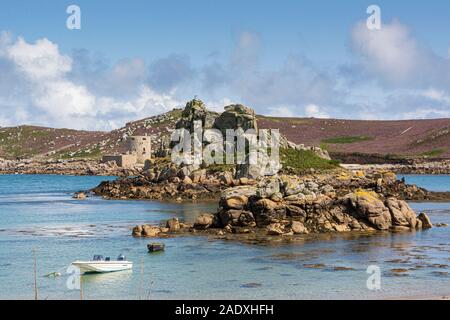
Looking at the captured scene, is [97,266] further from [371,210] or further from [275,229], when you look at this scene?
[371,210]

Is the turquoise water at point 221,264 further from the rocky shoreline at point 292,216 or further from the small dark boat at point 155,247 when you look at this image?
the rocky shoreline at point 292,216

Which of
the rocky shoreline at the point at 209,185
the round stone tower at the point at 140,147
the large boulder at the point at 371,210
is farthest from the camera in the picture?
the round stone tower at the point at 140,147

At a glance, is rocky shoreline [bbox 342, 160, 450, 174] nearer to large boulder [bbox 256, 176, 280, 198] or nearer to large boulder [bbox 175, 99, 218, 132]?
large boulder [bbox 175, 99, 218, 132]

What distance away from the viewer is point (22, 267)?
35.9 m

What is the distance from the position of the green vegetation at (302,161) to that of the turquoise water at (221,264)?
125 feet

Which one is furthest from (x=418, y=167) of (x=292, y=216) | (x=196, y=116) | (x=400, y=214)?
(x=292, y=216)

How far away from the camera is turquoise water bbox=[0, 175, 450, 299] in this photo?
29.5m

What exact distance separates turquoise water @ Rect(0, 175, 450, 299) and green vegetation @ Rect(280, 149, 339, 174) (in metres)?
38.2

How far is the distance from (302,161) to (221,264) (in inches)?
2355

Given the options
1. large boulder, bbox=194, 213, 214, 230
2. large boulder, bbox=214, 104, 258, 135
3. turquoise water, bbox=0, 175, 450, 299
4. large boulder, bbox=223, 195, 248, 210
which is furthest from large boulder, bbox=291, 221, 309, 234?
large boulder, bbox=214, 104, 258, 135

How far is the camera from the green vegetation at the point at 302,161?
3597 inches

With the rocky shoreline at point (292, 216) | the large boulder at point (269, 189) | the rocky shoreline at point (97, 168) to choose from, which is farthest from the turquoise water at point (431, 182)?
the large boulder at point (269, 189)
